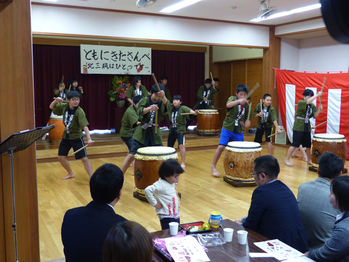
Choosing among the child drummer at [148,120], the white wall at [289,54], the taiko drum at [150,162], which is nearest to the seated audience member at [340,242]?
the taiko drum at [150,162]

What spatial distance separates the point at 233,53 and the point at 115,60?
125 inches

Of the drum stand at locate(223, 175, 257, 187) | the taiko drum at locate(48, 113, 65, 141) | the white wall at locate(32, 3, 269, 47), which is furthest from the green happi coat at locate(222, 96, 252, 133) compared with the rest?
the taiko drum at locate(48, 113, 65, 141)

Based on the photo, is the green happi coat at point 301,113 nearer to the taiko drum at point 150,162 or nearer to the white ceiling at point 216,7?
the white ceiling at point 216,7

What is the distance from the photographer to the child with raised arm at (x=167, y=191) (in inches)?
99.6

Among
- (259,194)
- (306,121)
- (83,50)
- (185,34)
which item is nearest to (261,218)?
(259,194)

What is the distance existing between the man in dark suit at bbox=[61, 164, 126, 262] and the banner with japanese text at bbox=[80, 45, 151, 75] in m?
6.76

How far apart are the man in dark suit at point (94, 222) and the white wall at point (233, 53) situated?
24.8 ft

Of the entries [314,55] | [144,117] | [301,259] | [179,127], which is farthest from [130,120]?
[314,55]

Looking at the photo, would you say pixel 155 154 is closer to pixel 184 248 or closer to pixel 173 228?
pixel 173 228

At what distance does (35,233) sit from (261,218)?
60.8 inches

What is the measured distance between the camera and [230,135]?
4.89 m

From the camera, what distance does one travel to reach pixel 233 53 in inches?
370

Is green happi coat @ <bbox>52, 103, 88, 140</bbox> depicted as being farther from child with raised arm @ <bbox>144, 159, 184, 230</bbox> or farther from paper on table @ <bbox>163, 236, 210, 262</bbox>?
paper on table @ <bbox>163, 236, 210, 262</bbox>

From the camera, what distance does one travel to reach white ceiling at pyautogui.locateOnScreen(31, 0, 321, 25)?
550 centimetres
